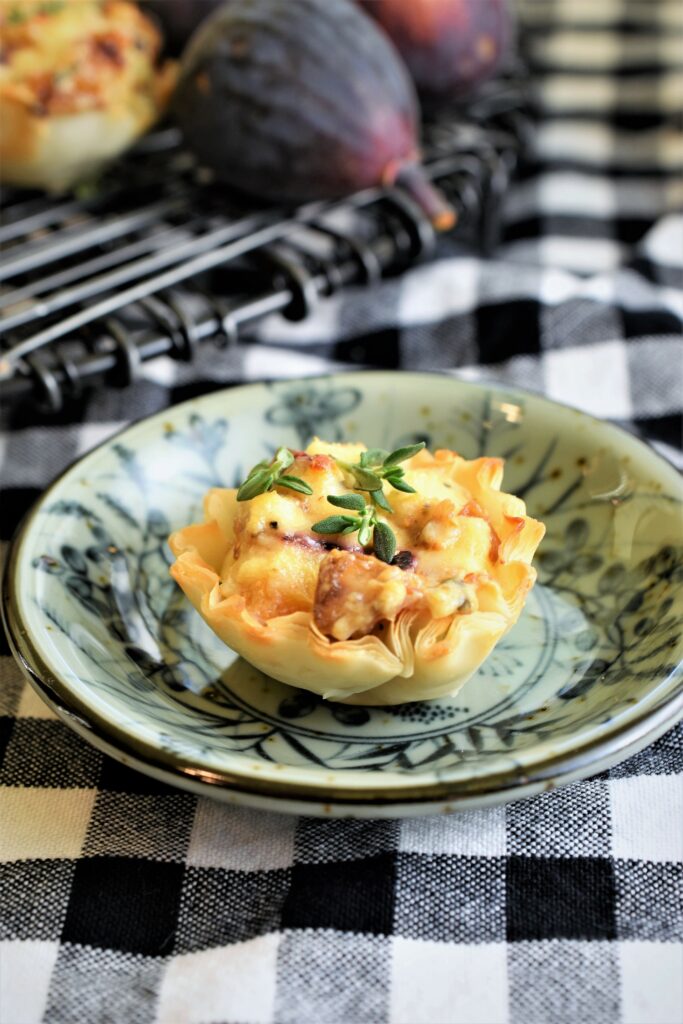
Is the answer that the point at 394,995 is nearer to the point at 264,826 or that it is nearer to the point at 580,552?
the point at 264,826

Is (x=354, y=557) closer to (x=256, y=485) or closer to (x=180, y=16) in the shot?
(x=256, y=485)

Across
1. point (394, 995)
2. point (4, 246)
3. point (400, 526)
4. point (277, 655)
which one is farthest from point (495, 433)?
point (4, 246)

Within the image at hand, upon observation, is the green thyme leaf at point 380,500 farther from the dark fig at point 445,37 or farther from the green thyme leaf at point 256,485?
the dark fig at point 445,37

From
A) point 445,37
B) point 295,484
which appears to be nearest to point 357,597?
point 295,484

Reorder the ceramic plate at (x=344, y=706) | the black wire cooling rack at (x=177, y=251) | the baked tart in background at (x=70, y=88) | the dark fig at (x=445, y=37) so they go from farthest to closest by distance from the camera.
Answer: the dark fig at (x=445, y=37)
the baked tart in background at (x=70, y=88)
the black wire cooling rack at (x=177, y=251)
the ceramic plate at (x=344, y=706)

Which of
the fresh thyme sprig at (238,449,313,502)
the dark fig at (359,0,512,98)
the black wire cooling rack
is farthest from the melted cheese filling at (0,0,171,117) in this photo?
the fresh thyme sprig at (238,449,313,502)

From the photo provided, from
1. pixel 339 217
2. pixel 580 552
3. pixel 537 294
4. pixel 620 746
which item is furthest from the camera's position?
pixel 339 217

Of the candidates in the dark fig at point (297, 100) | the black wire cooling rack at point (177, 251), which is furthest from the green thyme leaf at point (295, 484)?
the dark fig at point (297, 100)
